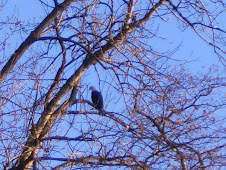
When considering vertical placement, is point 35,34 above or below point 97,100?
above

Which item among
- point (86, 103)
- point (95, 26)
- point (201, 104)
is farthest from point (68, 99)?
point (201, 104)

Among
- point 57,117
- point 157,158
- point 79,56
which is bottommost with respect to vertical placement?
point 157,158

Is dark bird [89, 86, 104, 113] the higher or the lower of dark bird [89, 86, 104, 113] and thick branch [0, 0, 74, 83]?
the lower

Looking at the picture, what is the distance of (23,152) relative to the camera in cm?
1034

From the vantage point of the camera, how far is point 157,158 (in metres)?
9.98

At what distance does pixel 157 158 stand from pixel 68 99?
142 cm

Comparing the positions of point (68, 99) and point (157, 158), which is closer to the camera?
point (157, 158)

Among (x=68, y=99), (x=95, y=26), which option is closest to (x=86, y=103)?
(x=68, y=99)

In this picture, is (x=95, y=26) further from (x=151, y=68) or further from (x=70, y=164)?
(x=70, y=164)

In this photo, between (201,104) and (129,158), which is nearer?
(129,158)

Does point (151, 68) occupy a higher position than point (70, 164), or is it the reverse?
point (151, 68)

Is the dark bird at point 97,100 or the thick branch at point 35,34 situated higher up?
the thick branch at point 35,34

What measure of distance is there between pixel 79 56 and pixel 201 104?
1.61 m

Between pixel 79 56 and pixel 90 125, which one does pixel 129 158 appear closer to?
pixel 90 125
